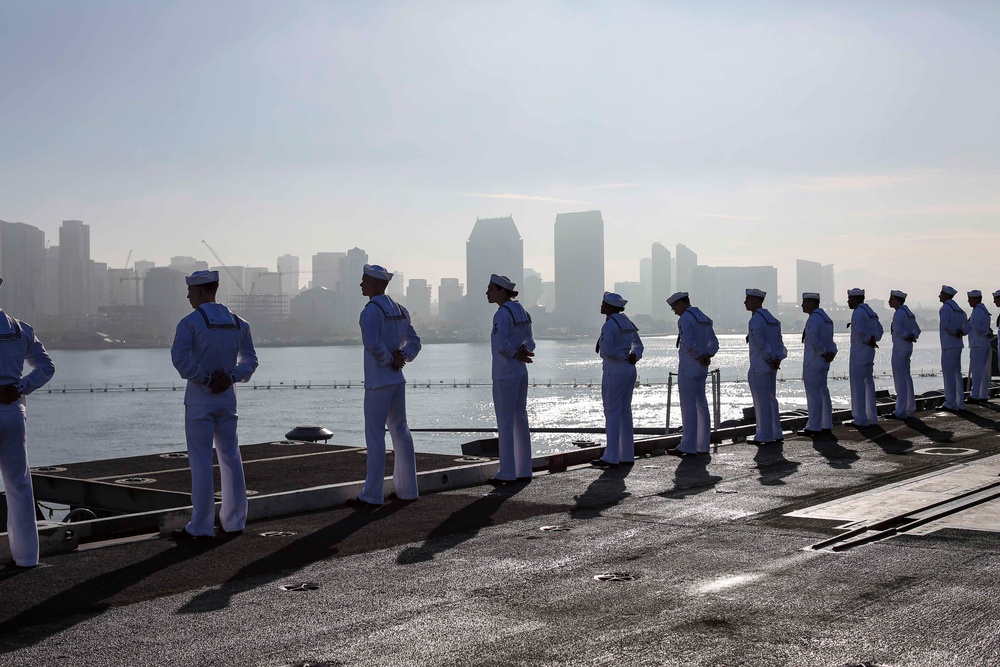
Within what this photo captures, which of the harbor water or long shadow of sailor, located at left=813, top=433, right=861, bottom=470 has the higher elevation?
long shadow of sailor, located at left=813, top=433, right=861, bottom=470

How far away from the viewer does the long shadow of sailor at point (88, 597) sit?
6.12m

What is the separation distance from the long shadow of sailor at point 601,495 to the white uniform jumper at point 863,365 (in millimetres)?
7431

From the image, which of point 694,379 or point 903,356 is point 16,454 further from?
point 903,356

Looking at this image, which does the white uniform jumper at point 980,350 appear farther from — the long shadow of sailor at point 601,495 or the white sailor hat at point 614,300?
the long shadow of sailor at point 601,495

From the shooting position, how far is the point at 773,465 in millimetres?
13680

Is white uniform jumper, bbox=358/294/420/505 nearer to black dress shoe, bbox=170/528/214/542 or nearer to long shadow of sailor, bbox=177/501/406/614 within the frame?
long shadow of sailor, bbox=177/501/406/614

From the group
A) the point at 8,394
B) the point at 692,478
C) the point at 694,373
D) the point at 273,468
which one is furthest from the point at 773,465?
the point at 8,394

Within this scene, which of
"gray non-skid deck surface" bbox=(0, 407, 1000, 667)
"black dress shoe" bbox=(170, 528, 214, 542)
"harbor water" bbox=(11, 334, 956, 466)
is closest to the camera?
"gray non-skid deck surface" bbox=(0, 407, 1000, 667)

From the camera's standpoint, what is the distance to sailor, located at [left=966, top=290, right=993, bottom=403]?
23.2m

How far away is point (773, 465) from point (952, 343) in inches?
414

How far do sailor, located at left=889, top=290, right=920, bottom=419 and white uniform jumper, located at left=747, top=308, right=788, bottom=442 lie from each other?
16.5 ft

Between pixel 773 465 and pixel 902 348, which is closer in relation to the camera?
pixel 773 465

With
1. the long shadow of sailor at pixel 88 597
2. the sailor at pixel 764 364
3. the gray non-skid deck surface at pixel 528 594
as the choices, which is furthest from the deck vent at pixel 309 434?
the long shadow of sailor at pixel 88 597

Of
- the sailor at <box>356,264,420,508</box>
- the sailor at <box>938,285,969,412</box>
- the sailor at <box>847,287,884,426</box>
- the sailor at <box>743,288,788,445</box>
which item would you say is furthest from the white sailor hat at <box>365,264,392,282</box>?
the sailor at <box>938,285,969,412</box>
